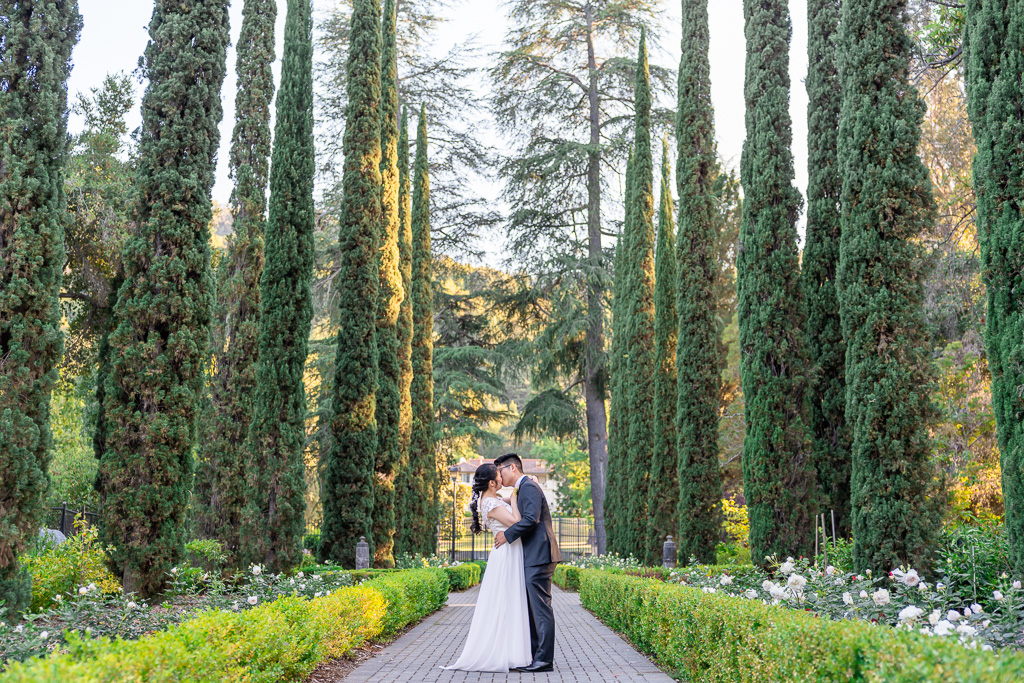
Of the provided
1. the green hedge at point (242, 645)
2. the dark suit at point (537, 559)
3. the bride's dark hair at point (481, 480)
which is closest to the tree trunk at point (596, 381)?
the green hedge at point (242, 645)

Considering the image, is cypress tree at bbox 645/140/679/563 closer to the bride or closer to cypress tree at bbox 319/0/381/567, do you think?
cypress tree at bbox 319/0/381/567

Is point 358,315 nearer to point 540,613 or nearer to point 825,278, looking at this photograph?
point 825,278

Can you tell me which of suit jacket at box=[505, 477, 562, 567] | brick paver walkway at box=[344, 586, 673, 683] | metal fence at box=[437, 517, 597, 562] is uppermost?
suit jacket at box=[505, 477, 562, 567]

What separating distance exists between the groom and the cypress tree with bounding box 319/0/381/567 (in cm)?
718

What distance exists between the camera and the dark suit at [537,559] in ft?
22.3

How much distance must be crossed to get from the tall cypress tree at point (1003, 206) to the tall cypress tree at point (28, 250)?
879 cm

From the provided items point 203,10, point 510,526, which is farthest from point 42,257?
point 510,526

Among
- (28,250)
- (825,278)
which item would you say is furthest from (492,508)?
(825,278)

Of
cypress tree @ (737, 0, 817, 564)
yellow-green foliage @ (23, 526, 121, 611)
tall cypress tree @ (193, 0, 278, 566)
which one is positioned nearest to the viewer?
yellow-green foliage @ (23, 526, 121, 611)

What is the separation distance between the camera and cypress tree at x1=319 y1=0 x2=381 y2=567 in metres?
13.8

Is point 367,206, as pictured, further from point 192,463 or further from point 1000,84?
point 1000,84

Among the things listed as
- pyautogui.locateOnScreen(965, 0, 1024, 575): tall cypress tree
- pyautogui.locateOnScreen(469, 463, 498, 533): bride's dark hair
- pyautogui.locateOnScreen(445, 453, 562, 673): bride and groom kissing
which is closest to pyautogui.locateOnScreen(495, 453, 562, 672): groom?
pyautogui.locateOnScreen(445, 453, 562, 673): bride and groom kissing

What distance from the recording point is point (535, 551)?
275 inches

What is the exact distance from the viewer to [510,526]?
23.0ft
